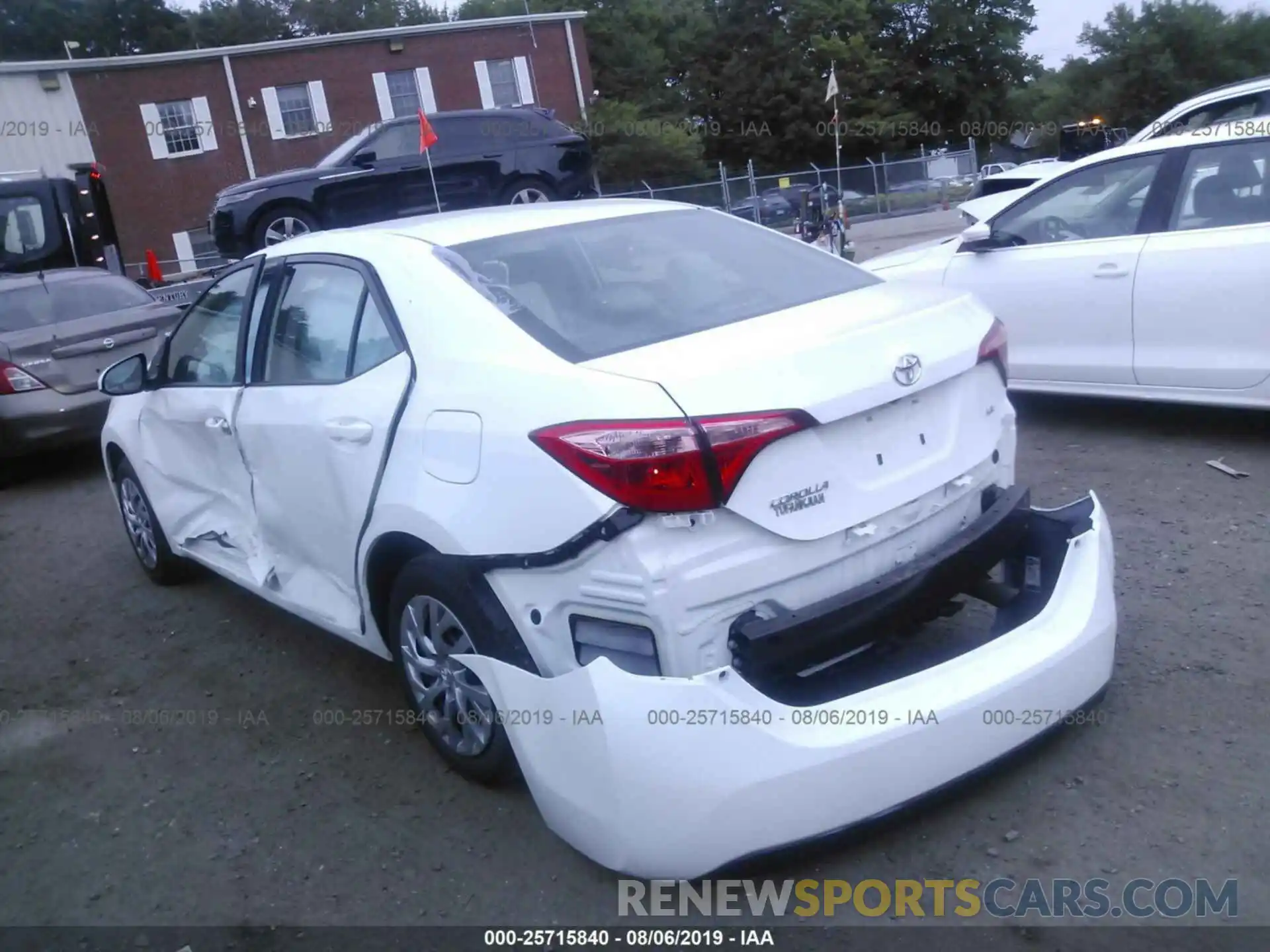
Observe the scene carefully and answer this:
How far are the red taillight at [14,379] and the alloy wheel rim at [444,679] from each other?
5880 mm

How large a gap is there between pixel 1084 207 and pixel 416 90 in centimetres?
2918

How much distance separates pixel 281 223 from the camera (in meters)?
14.1

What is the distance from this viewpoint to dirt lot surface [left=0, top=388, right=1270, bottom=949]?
116 inches

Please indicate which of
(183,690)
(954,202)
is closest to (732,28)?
(954,202)

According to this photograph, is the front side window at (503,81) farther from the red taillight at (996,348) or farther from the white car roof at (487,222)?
the red taillight at (996,348)

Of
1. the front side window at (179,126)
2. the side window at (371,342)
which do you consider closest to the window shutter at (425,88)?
the front side window at (179,126)

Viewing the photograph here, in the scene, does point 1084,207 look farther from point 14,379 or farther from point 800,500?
point 14,379

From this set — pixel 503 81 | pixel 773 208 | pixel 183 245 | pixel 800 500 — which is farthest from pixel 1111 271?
pixel 183 245

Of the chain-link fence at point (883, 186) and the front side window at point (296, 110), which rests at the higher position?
the front side window at point (296, 110)

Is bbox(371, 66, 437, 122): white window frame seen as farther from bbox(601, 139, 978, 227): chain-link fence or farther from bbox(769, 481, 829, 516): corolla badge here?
bbox(769, 481, 829, 516): corolla badge

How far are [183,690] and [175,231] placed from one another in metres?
29.9

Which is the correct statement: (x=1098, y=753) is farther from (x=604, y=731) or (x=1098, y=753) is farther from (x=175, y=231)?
(x=175, y=231)


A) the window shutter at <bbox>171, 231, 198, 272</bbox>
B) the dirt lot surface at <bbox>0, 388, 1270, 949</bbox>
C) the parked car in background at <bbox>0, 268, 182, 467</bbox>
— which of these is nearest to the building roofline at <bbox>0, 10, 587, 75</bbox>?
the window shutter at <bbox>171, 231, 198, 272</bbox>

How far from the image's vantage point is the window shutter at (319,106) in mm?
31484
